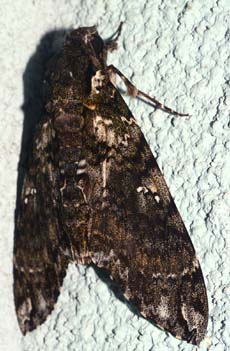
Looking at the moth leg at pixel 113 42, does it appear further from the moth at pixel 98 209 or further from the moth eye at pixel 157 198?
the moth eye at pixel 157 198

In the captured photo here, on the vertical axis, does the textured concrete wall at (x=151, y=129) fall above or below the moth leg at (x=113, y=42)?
below

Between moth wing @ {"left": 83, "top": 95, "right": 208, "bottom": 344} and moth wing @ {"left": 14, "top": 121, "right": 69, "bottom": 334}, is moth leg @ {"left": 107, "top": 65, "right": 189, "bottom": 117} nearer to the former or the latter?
moth wing @ {"left": 83, "top": 95, "right": 208, "bottom": 344}

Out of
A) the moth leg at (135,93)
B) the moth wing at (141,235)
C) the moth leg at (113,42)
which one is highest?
the moth leg at (113,42)

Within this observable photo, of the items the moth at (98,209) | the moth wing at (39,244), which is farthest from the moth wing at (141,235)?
the moth wing at (39,244)

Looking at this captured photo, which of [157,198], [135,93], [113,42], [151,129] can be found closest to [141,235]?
[157,198]

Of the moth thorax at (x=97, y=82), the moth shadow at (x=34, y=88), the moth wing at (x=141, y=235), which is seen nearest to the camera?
the moth wing at (x=141, y=235)

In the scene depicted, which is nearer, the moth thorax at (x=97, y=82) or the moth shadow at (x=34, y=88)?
the moth thorax at (x=97, y=82)

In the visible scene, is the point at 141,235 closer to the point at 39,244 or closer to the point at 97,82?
the point at 39,244
